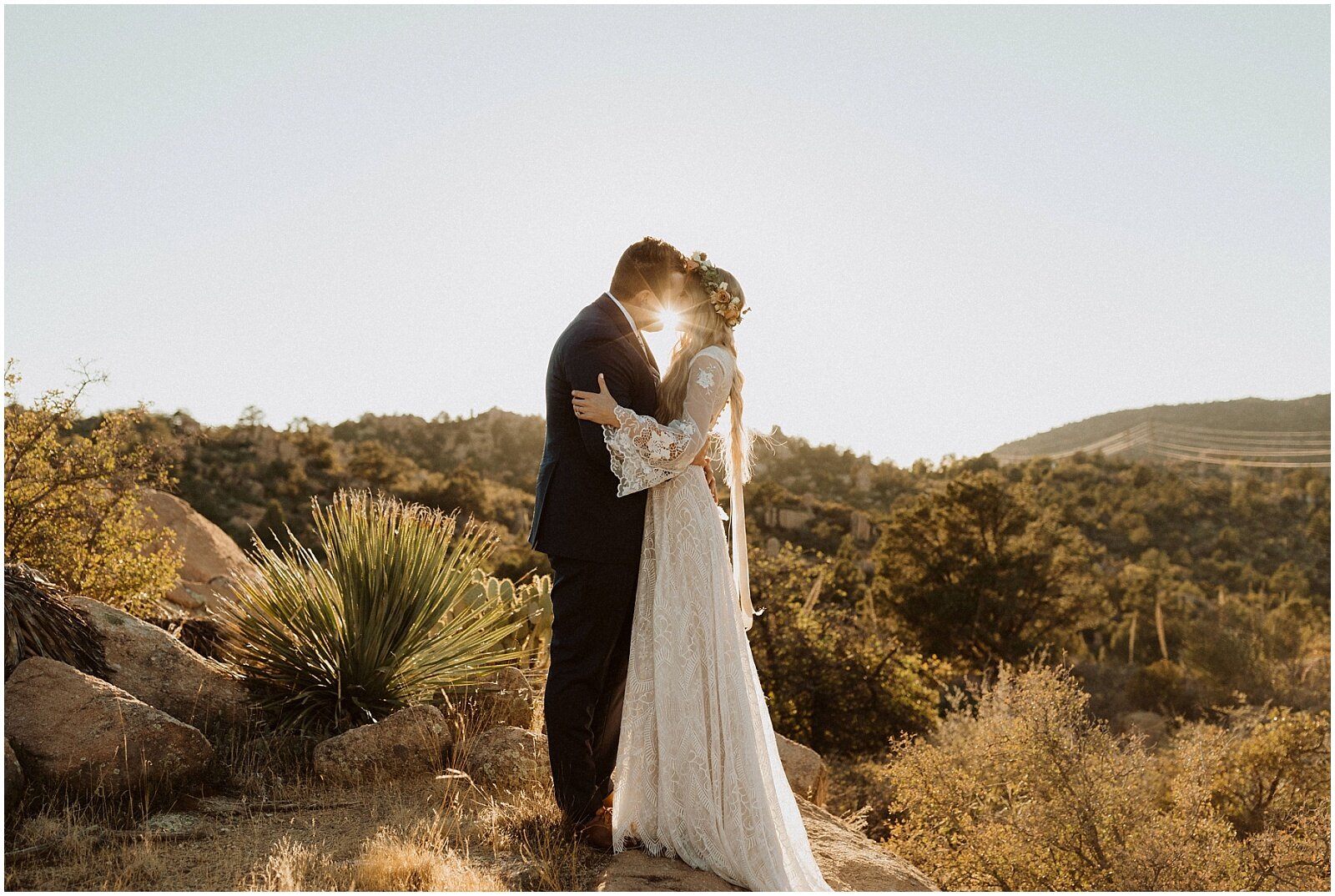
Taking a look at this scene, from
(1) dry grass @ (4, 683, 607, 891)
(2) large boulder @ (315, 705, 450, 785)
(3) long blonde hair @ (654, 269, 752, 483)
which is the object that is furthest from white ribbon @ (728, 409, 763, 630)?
(2) large boulder @ (315, 705, 450, 785)

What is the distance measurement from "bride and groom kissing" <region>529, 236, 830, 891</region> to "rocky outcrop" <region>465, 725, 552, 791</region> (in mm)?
1028

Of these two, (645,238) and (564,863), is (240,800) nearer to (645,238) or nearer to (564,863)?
(564,863)

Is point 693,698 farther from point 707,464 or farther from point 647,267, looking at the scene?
point 647,267

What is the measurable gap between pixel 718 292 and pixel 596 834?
2076 millimetres

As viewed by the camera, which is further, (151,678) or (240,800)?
(151,678)

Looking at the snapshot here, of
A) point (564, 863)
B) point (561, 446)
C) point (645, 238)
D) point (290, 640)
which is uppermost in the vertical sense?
point (645, 238)

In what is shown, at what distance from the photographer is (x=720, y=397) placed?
11.7 ft

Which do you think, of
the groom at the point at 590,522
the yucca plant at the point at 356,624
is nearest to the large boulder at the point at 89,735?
the yucca plant at the point at 356,624

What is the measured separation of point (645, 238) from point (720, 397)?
68 centimetres

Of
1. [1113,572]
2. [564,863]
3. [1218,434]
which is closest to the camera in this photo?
[564,863]

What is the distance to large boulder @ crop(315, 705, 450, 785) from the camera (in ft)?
15.2

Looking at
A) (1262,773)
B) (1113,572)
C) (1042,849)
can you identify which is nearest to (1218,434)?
(1113,572)

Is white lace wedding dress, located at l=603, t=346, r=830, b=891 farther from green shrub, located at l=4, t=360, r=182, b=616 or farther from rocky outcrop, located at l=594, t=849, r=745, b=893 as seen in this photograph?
green shrub, located at l=4, t=360, r=182, b=616

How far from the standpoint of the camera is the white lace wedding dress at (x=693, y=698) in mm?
3400
